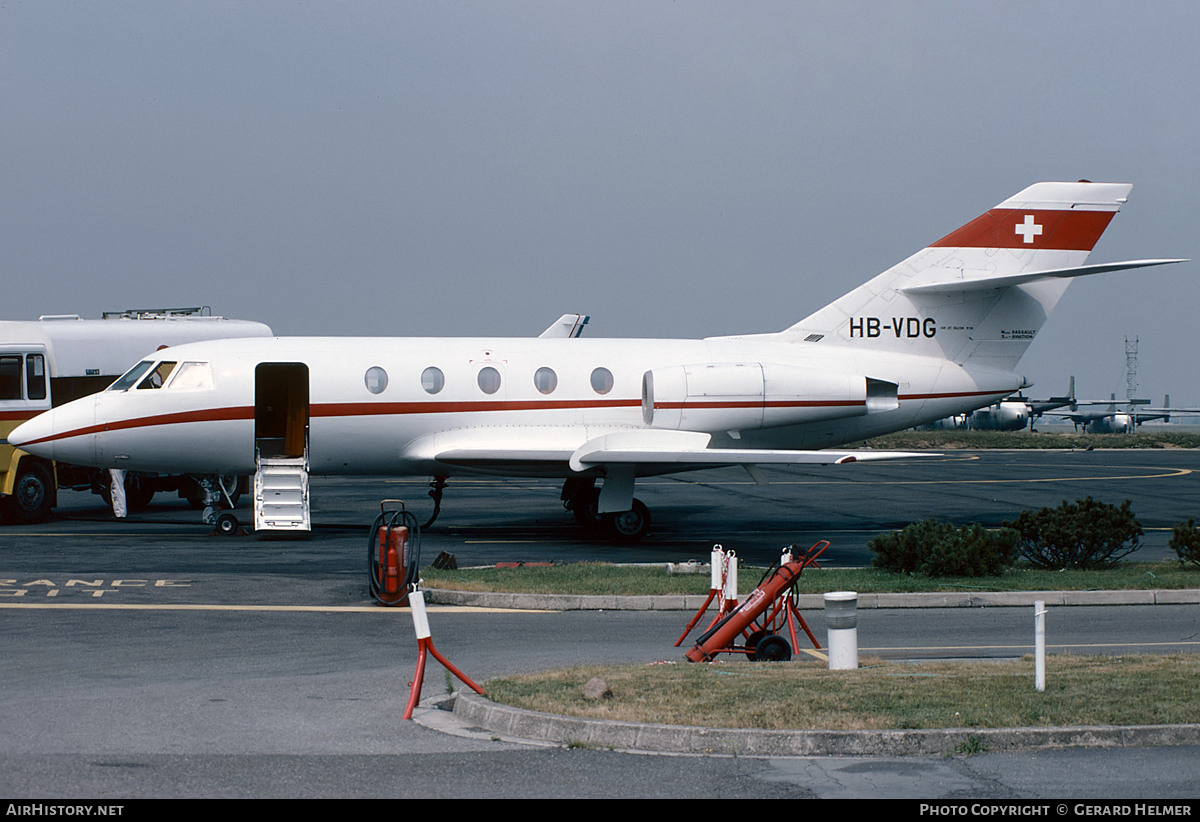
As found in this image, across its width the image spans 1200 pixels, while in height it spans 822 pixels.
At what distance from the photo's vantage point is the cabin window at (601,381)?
77.3 feet

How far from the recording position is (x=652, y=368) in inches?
933

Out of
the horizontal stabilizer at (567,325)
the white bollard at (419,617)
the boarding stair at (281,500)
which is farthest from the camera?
the horizontal stabilizer at (567,325)

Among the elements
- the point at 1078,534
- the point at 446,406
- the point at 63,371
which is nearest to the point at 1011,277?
the point at 1078,534

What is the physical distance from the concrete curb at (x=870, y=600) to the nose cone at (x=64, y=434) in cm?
949

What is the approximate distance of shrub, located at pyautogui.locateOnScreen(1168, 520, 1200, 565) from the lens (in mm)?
17141

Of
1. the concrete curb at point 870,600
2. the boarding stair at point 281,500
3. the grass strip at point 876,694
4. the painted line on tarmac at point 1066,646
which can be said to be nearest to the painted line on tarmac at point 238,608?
the concrete curb at point 870,600

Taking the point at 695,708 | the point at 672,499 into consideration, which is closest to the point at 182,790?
the point at 695,708

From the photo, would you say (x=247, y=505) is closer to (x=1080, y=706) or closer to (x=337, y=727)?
(x=337, y=727)

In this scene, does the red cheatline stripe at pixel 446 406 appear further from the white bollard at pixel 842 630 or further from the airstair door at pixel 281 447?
the white bollard at pixel 842 630

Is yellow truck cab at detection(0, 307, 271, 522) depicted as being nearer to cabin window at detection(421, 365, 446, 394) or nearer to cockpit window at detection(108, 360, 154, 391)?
cockpit window at detection(108, 360, 154, 391)

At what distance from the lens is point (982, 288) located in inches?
969

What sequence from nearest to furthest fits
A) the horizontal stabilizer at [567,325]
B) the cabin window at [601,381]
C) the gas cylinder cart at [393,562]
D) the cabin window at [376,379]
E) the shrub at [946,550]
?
the gas cylinder cart at [393,562], the shrub at [946,550], the cabin window at [376,379], the cabin window at [601,381], the horizontal stabilizer at [567,325]

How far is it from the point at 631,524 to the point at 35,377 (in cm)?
1282

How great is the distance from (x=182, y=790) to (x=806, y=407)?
1794cm
